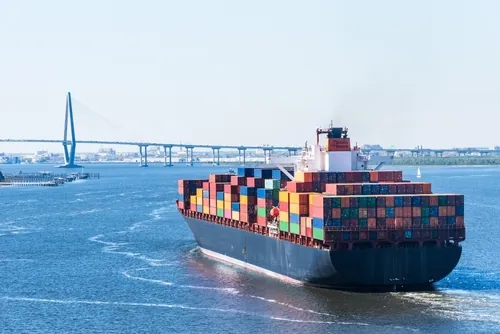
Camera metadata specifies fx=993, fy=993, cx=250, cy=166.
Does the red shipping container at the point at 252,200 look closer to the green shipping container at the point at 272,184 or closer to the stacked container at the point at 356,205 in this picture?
the stacked container at the point at 356,205

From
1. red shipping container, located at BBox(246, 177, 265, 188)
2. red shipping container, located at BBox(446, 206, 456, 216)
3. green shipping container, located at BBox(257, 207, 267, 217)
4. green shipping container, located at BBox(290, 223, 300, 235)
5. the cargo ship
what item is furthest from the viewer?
red shipping container, located at BBox(246, 177, 265, 188)

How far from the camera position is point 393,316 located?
4597cm

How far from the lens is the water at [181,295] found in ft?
149

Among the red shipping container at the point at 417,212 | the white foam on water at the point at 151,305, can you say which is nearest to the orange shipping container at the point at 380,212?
the red shipping container at the point at 417,212

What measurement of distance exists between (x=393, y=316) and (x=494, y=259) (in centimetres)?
1861

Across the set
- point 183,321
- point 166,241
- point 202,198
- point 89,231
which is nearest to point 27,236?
point 89,231

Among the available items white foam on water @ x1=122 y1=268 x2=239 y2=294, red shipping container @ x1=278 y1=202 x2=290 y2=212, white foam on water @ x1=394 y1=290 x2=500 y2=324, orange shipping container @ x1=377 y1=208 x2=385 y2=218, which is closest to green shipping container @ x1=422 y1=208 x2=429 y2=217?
orange shipping container @ x1=377 y1=208 x2=385 y2=218

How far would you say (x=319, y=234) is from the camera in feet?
164

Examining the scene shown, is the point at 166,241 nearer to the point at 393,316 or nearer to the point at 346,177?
the point at 346,177

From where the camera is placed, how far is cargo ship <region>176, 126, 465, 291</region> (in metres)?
49.7

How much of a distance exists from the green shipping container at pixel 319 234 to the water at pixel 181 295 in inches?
122

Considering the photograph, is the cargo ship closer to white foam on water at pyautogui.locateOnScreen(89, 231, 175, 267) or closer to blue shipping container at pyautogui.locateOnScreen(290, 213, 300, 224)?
blue shipping container at pyautogui.locateOnScreen(290, 213, 300, 224)

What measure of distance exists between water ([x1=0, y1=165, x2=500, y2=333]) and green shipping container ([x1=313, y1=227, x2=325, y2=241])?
3.11 meters

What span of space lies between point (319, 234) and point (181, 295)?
27.3 feet
